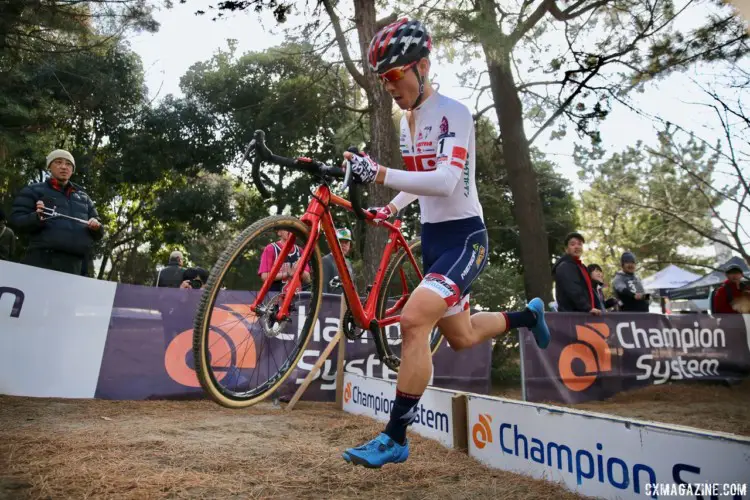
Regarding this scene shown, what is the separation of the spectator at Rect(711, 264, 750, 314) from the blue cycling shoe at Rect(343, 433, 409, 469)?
930 cm

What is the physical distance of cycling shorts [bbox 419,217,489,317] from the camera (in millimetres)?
2911

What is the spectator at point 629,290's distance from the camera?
8.88m

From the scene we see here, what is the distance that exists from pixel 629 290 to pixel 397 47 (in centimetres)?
742

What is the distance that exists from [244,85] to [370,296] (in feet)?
66.2

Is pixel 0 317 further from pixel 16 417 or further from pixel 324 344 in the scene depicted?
pixel 324 344

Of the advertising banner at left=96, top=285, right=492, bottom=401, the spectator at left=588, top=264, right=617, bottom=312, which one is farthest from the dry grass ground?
the spectator at left=588, top=264, right=617, bottom=312

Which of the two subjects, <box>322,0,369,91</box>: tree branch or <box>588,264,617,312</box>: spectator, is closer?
<box>588,264,617,312</box>: spectator

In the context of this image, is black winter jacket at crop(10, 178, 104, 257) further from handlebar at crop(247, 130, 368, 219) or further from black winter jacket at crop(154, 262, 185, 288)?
handlebar at crop(247, 130, 368, 219)

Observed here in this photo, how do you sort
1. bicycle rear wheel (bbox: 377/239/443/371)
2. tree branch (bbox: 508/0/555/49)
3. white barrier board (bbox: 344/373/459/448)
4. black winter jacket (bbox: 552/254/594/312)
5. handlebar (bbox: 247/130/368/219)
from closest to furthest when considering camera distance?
handlebar (bbox: 247/130/368/219)
white barrier board (bbox: 344/373/459/448)
bicycle rear wheel (bbox: 377/239/443/371)
black winter jacket (bbox: 552/254/594/312)
tree branch (bbox: 508/0/555/49)

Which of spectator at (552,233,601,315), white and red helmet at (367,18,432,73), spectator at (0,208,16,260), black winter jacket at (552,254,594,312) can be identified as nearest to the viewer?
white and red helmet at (367,18,432,73)

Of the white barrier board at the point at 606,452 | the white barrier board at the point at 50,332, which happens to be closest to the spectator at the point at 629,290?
the white barrier board at the point at 606,452

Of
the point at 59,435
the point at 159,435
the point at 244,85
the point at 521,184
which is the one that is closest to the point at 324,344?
the point at 159,435

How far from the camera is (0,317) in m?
5.45

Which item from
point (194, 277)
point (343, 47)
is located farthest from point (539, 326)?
point (343, 47)
